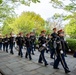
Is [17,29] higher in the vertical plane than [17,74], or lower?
higher

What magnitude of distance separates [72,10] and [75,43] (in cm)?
283

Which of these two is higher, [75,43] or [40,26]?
[40,26]

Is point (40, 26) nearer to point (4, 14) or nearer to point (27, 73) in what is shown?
point (4, 14)

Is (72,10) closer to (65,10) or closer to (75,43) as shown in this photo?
(65,10)

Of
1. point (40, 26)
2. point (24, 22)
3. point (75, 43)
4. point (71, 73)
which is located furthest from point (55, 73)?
point (40, 26)

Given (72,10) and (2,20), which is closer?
(72,10)

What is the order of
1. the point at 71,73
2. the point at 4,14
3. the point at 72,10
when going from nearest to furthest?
the point at 71,73 < the point at 72,10 < the point at 4,14

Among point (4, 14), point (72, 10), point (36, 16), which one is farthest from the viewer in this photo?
point (36, 16)

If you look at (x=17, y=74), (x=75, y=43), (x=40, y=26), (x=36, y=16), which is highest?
(x=36, y=16)

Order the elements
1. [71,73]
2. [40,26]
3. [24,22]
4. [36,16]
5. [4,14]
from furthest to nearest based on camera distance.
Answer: [36,16] < [40,26] < [24,22] < [4,14] < [71,73]

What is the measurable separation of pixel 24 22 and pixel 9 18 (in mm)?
15384

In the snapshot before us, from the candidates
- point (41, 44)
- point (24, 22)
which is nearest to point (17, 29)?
point (24, 22)

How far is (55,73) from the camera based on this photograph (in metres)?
6.52

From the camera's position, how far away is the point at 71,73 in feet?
21.3
